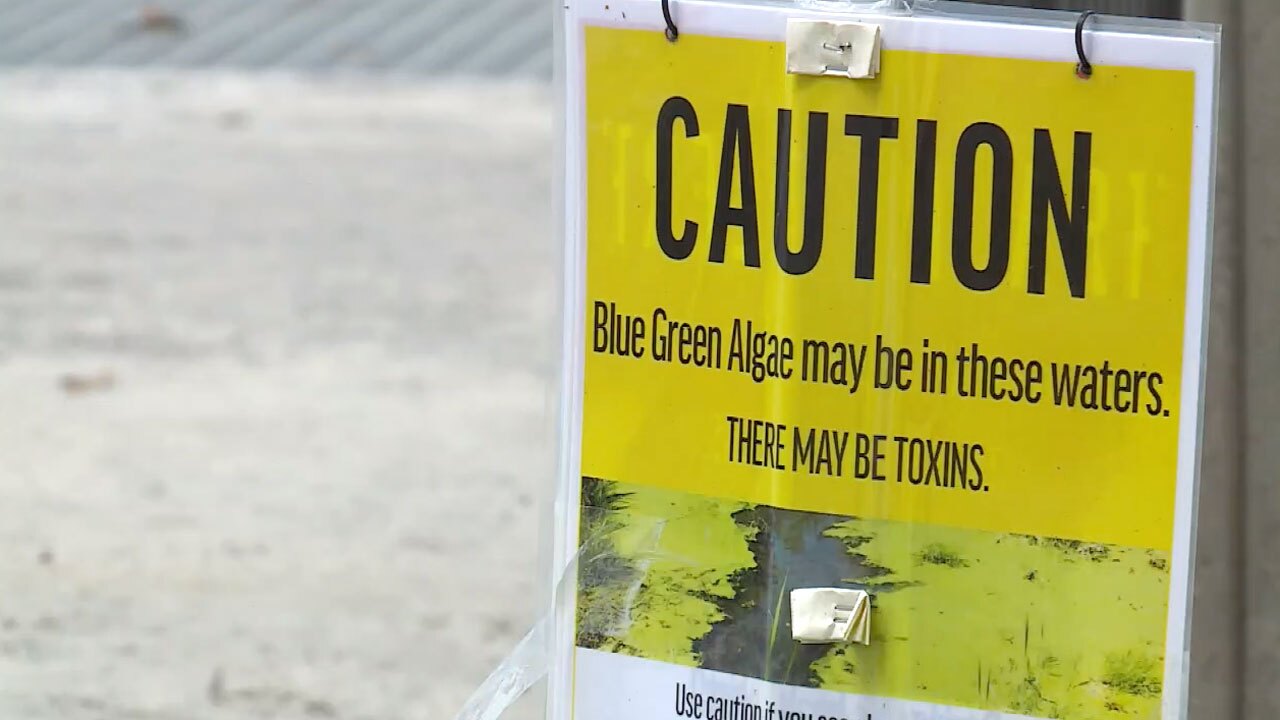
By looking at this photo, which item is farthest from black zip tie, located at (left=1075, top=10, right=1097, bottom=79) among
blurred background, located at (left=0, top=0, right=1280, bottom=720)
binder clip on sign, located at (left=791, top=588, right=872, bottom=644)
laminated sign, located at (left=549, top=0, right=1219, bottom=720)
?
binder clip on sign, located at (left=791, top=588, right=872, bottom=644)

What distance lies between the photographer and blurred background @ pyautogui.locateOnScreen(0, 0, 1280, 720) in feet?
5.83

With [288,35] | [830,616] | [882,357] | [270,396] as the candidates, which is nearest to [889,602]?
[830,616]

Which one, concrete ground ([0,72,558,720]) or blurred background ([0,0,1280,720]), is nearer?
blurred background ([0,0,1280,720])

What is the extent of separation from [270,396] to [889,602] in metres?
3.86

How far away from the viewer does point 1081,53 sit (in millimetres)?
1195

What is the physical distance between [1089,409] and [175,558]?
10.0ft

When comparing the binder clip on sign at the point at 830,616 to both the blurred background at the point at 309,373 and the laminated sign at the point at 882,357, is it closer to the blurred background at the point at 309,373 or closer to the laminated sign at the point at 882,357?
the laminated sign at the point at 882,357

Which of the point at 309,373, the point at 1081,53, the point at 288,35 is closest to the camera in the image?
the point at 1081,53

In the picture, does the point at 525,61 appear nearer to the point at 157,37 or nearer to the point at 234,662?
the point at 157,37

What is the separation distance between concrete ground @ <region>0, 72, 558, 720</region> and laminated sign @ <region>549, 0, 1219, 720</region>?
0.15m

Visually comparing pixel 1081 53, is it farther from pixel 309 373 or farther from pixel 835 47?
pixel 309 373

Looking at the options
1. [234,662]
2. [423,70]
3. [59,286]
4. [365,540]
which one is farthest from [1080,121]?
[423,70]

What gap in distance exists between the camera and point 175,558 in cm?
387

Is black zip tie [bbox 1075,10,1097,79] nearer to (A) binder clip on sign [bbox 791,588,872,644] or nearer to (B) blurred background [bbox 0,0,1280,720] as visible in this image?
(B) blurred background [bbox 0,0,1280,720]
